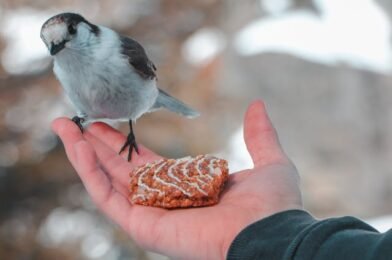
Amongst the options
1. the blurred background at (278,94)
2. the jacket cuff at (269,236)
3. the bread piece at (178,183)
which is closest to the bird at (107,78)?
the bread piece at (178,183)

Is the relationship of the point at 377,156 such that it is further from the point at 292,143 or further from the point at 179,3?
the point at 179,3

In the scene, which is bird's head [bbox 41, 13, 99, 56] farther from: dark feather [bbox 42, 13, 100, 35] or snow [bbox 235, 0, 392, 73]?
snow [bbox 235, 0, 392, 73]

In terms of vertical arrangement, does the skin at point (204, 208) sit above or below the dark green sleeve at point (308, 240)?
below

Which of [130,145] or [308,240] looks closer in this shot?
[308,240]

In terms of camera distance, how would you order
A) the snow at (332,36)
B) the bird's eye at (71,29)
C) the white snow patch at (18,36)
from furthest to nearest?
the snow at (332,36)
the white snow patch at (18,36)
the bird's eye at (71,29)

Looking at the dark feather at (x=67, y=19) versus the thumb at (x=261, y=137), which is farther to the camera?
the thumb at (x=261, y=137)

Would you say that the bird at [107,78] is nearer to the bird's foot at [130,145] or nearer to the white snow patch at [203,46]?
the bird's foot at [130,145]

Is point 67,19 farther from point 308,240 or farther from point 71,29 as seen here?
point 308,240

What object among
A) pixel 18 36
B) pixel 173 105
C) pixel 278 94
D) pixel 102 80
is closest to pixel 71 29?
pixel 102 80
